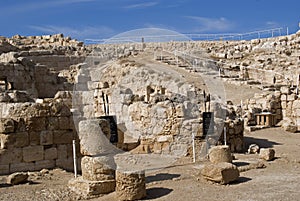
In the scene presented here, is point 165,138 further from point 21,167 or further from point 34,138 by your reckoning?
point 21,167

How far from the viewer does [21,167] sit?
926 centimetres

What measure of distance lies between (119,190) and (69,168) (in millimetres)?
2866

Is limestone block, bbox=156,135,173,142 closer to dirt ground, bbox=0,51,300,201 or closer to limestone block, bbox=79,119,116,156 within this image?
dirt ground, bbox=0,51,300,201

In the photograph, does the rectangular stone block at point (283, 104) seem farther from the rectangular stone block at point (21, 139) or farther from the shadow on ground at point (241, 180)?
the rectangular stone block at point (21, 139)

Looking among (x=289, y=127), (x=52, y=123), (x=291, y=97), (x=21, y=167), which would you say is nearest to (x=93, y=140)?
(x=52, y=123)

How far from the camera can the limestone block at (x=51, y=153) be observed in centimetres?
953

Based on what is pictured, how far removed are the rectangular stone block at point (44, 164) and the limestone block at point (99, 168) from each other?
1.98m

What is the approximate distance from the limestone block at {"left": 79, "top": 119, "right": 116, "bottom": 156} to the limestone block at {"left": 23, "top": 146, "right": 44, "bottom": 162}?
1.74 metres

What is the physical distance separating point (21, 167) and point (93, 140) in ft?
7.71

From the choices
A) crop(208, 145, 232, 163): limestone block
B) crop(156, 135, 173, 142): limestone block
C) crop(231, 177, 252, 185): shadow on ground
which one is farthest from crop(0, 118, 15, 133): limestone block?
crop(231, 177, 252, 185): shadow on ground

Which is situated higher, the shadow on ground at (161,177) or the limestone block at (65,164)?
the limestone block at (65,164)

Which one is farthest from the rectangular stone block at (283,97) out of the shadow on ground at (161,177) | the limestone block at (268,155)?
the shadow on ground at (161,177)

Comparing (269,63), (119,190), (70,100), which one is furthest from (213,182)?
(269,63)

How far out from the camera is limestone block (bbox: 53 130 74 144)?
9609 mm
